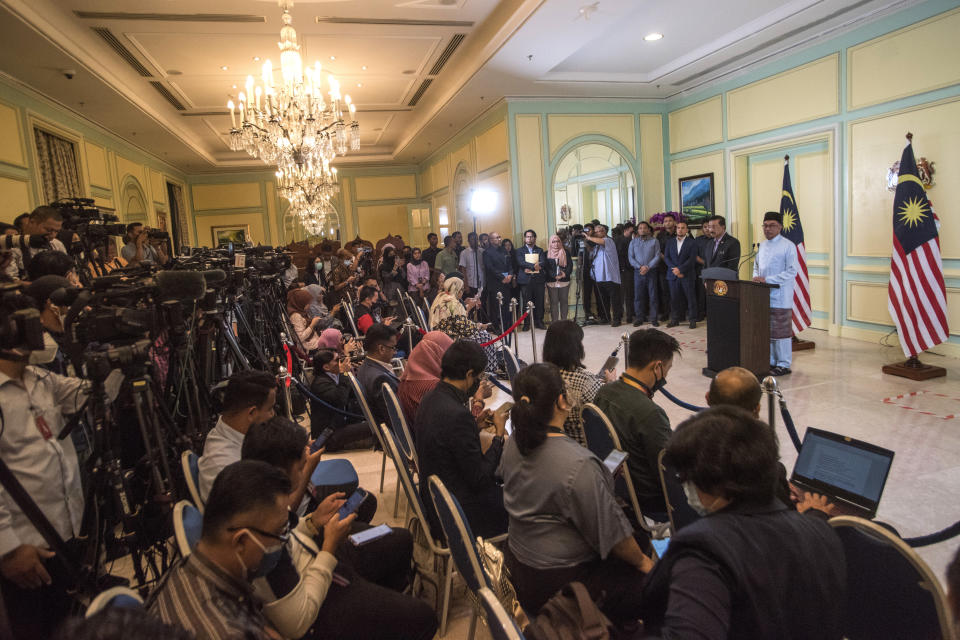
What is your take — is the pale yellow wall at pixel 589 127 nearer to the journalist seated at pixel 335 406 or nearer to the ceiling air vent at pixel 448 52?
the ceiling air vent at pixel 448 52

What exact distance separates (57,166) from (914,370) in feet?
31.4

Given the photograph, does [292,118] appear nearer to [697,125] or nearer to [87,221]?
[87,221]

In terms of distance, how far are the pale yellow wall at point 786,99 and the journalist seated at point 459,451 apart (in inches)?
251

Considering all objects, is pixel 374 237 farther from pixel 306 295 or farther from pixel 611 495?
pixel 611 495

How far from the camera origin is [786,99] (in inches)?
280

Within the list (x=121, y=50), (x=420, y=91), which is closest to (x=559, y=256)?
(x=420, y=91)

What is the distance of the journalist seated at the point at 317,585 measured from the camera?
A: 1474 mm

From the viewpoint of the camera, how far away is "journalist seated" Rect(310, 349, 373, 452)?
3750mm

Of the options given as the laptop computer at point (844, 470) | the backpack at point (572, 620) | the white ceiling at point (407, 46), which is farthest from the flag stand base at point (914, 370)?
the backpack at point (572, 620)

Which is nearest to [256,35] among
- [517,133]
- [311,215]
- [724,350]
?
[311,215]

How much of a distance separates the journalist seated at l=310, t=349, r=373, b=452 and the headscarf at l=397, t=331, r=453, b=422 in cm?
89

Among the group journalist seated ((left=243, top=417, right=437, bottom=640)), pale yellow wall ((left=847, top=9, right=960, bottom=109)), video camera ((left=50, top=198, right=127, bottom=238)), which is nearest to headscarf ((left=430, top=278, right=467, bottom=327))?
video camera ((left=50, top=198, right=127, bottom=238))

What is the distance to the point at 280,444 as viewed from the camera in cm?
176

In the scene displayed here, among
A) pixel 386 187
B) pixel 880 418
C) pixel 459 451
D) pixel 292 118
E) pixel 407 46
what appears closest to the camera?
pixel 459 451
